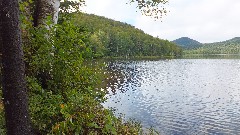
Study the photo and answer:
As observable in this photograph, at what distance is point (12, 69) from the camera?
5.93 metres

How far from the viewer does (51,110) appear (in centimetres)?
784

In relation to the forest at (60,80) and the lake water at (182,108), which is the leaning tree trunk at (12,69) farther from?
the lake water at (182,108)

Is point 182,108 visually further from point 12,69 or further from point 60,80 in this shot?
point 12,69

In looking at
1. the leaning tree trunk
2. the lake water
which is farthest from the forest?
the lake water

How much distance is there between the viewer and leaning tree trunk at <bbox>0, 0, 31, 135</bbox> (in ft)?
19.2

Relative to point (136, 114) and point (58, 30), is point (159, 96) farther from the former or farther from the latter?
point (58, 30)

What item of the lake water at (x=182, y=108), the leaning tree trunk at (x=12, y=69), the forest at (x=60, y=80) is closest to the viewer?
the leaning tree trunk at (x=12, y=69)

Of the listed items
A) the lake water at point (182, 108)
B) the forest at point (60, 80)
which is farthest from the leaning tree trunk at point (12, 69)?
the lake water at point (182, 108)

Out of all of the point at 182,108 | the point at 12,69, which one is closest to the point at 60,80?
the point at 12,69

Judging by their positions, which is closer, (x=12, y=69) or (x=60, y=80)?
(x=12, y=69)

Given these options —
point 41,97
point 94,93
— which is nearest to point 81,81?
point 94,93

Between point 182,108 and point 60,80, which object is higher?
point 60,80

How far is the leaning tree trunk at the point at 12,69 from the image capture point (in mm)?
5863

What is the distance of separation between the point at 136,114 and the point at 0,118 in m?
28.4
